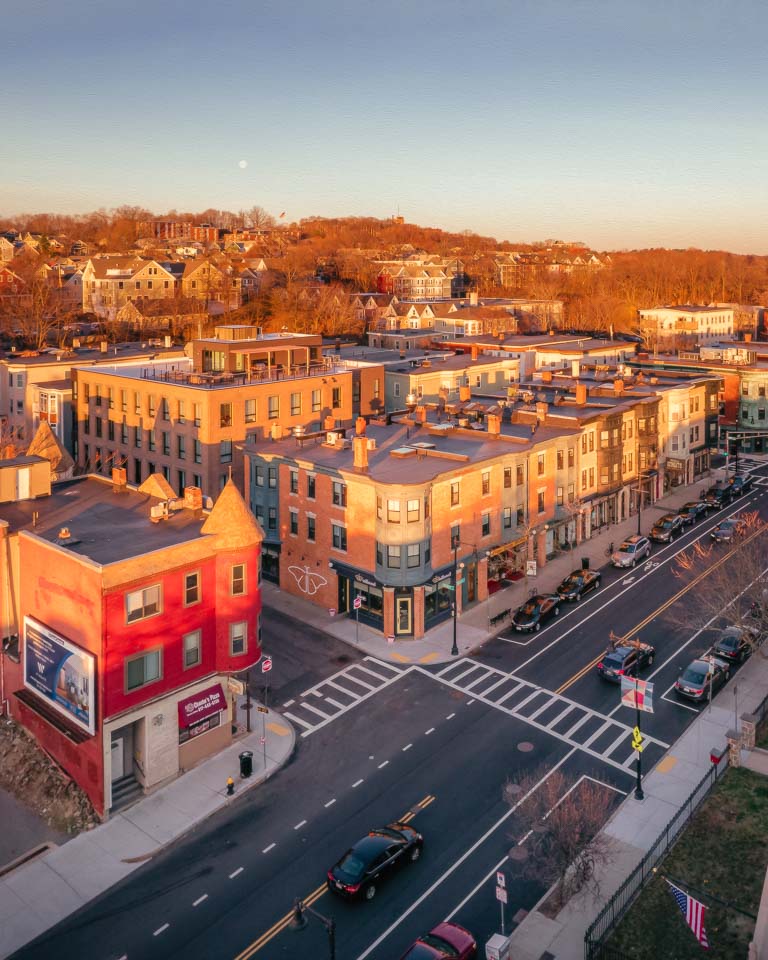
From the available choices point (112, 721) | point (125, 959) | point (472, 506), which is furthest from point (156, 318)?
point (125, 959)

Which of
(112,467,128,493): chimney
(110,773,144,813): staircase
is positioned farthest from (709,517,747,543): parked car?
(110,773,144,813): staircase

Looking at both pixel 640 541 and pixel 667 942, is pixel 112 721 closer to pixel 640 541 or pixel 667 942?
pixel 667 942

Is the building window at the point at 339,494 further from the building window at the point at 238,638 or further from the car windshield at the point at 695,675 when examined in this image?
the car windshield at the point at 695,675

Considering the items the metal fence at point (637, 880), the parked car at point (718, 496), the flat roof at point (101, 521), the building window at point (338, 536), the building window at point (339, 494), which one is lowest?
the metal fence at point (637, 880)

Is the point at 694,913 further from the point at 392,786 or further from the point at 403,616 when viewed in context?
the point at 403,616

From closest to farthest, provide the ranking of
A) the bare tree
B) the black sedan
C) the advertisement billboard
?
the bare tree → the black sedan → the advertisement billboard

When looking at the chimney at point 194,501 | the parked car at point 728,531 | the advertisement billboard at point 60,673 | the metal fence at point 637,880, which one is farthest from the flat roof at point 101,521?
the parked car at point 728,531

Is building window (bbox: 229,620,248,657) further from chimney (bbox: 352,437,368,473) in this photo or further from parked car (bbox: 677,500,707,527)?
parked car (bbox: 677,500,707,527)
